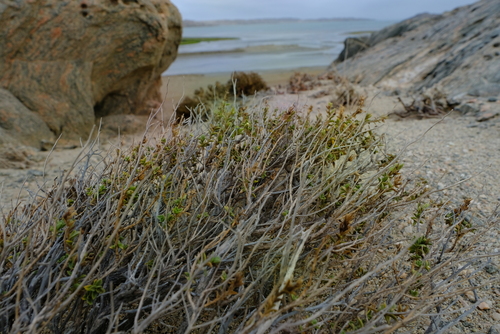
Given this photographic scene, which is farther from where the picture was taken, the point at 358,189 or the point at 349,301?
the point at 358,189

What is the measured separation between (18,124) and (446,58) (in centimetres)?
726

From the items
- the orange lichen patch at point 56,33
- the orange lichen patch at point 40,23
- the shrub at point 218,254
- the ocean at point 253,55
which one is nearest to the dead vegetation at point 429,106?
the shrub at point 218,254

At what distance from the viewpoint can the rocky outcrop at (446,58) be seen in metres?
5.98

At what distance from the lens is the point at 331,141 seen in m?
2.23

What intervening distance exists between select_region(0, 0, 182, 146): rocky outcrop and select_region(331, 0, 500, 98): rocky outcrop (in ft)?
11.8

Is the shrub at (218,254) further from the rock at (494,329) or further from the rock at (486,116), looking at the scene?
the rock at (486,116)

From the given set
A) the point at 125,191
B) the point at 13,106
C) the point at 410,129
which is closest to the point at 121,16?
the point at 13,106

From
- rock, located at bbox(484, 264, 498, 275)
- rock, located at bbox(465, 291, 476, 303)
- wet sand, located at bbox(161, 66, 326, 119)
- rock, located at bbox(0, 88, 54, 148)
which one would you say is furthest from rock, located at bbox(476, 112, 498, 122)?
wet sand, located at bbox(161, 66, 326, 119)

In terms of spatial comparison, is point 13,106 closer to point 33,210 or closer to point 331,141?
point 33,210

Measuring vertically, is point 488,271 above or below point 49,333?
above

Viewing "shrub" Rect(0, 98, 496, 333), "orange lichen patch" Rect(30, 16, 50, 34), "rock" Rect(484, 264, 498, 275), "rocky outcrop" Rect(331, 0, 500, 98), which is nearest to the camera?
"shrub" Rect(0, 98, 496, 333)

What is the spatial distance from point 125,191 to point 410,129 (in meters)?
3.81

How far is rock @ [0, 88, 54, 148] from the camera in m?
4.88

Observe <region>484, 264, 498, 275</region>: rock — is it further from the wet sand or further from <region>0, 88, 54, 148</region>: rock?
the wet sand
